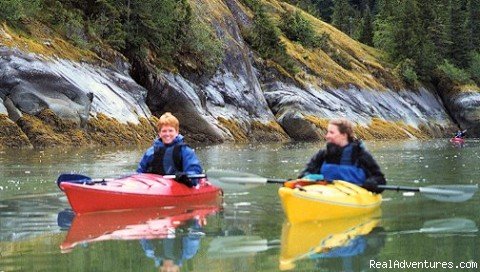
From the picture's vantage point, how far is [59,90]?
96.9 feet

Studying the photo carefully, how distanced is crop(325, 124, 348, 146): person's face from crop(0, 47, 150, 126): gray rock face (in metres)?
20.3

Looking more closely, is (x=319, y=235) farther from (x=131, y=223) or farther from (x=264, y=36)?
(x=264, y=36)

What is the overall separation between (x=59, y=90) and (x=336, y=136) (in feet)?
72.0

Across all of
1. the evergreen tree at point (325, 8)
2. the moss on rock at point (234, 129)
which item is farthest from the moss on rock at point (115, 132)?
the evergreen tree at point (325, 8)

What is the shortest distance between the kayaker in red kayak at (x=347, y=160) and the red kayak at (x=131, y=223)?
1.77 metres

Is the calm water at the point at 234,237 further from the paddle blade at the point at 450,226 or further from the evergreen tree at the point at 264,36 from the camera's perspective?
the evergreen tree at the point at 264,36

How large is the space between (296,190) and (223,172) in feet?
5.03

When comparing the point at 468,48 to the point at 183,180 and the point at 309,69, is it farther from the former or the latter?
the point at 183,180

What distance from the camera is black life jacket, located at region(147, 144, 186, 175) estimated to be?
1085 centimetres

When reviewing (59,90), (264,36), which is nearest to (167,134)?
(59,90)

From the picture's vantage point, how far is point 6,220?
352 inches

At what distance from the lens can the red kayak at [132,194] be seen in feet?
30.7

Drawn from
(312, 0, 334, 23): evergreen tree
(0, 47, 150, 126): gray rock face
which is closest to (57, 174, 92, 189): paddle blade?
(0, 47, 150, 126): gray rock face

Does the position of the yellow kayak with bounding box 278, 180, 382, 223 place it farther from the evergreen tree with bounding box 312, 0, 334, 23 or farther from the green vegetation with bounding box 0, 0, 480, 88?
the evergreen tree with bounding box 312, 0, 334, 23
